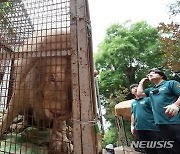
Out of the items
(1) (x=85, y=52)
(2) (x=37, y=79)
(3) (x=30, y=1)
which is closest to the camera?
(1) (x=85, y=52)

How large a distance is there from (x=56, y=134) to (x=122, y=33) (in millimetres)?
13021

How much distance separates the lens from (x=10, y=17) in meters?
1.87

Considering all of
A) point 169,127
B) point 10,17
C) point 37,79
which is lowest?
point 169,127

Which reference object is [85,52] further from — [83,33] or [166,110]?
[166,110]

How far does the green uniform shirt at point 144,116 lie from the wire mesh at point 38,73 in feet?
5.90

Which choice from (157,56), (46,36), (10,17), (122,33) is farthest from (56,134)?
(122,33)

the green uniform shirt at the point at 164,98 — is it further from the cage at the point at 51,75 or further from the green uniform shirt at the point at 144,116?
the cage at the point at 51,75

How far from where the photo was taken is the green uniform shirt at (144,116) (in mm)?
3299

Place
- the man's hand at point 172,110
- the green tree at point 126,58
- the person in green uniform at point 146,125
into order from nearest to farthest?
the man's hand at point 172,110 < the person in green uniform at point 146,125 < the green tree at point 126,58

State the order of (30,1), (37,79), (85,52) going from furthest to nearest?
(37,79), (30,1), (85,52)

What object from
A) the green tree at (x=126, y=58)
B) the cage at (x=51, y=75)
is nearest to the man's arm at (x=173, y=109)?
the cage at (x=51, y=75)

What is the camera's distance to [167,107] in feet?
8.38

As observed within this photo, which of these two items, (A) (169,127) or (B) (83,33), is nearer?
(B) (83,33)

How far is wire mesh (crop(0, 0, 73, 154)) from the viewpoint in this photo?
4.99 ft
